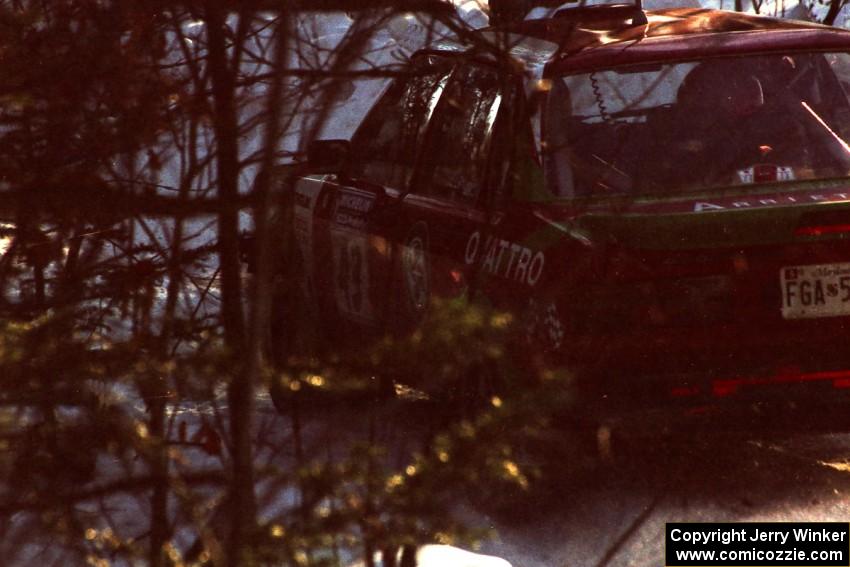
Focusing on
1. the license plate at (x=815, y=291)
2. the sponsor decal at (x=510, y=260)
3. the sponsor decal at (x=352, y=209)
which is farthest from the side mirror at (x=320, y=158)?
the sponsor decal at (x=352, y=209)

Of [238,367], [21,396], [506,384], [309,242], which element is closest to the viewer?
[238,367]

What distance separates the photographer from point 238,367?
10.6ft

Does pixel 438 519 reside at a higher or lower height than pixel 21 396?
lower

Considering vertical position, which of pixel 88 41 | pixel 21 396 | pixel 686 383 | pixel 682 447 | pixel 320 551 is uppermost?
pixel 88 41

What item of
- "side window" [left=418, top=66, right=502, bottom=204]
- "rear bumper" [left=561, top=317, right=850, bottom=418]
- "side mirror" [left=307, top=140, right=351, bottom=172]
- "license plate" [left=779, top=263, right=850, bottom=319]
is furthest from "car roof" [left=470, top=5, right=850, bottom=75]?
"side mirror" [left=307, top=140, right=351, bottom=172]

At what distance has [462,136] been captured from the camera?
15.3 feet

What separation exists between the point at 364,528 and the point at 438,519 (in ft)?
0.51

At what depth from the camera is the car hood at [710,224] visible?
5473 mm

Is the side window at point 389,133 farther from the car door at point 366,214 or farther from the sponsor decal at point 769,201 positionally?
the sponsor decal at point 769,201

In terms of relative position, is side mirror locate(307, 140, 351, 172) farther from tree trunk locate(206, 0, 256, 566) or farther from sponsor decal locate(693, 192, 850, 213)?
sponsor decal locate(693, 192, 850, 213)

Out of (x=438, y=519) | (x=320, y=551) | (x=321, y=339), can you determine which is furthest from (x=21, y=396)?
(x=321, y=339)

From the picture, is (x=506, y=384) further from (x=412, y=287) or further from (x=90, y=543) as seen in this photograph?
(x=90, y=543)

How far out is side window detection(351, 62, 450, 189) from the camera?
5.81m

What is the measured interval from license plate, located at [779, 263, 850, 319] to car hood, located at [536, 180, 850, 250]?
0.12 meters
